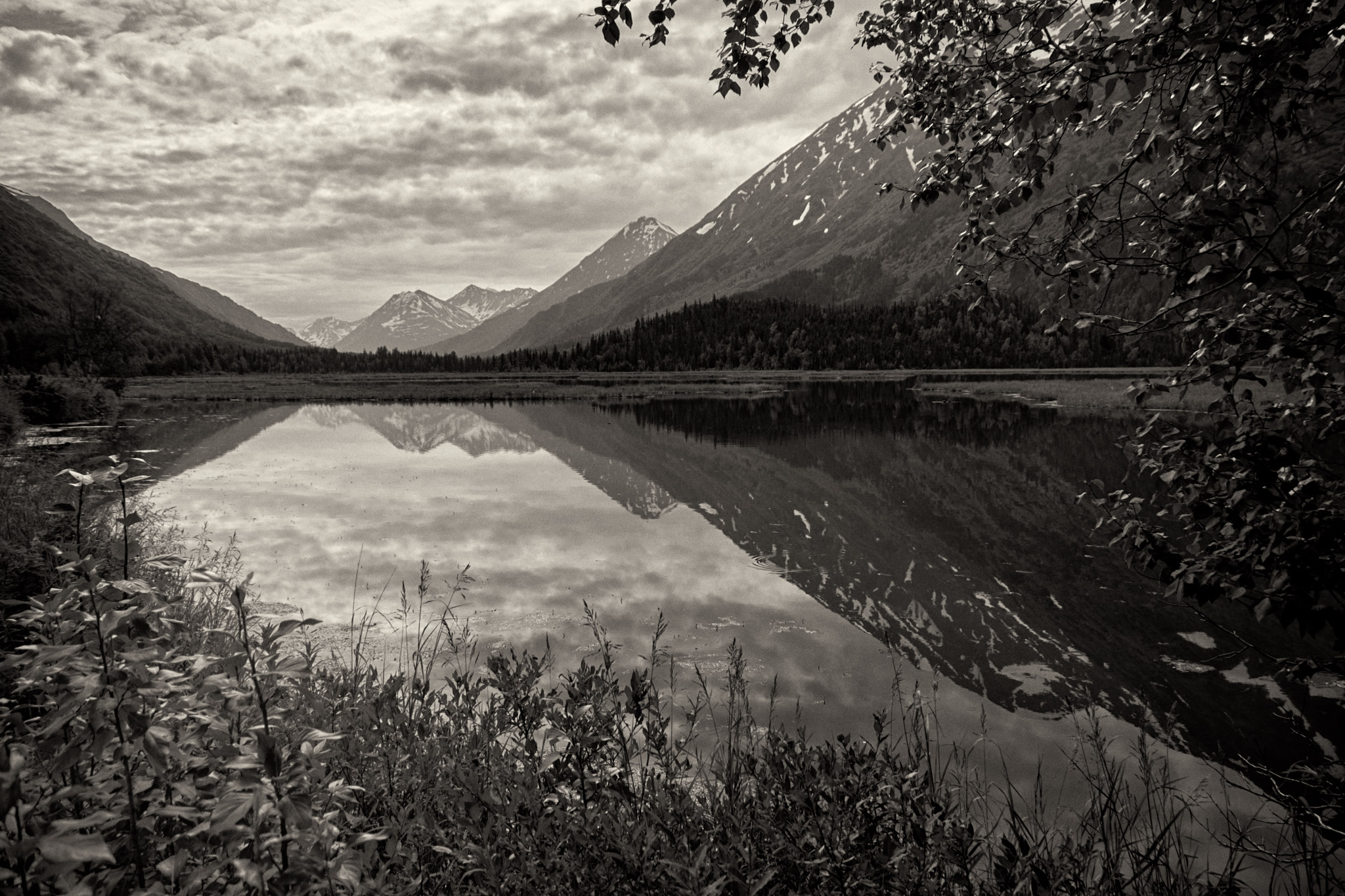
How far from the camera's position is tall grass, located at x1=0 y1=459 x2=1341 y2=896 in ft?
8.84

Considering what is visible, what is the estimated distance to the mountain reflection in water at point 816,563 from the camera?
1069 centimetres

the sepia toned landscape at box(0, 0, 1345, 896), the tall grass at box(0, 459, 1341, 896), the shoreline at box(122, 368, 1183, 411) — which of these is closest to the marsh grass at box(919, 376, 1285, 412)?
the shoreline at box(122, 368, 1183, 411)

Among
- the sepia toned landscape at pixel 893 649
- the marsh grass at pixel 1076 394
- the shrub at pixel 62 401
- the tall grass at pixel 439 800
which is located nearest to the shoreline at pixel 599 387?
the marsh grass at pixel 1076 394

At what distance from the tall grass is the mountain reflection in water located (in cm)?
196

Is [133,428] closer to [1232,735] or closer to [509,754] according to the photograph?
[509,754]

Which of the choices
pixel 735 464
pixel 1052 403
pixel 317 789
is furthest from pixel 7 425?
pixel 1052 403

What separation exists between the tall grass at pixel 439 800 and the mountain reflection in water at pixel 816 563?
77.1 inches

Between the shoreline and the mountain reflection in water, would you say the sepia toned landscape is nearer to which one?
the mountain reflection in water

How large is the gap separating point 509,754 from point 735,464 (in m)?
28.9

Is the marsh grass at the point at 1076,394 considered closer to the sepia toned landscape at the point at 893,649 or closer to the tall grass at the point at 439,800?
the sepia toned landscape at the point at 893,649

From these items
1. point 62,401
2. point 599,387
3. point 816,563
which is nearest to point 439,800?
point 816,563

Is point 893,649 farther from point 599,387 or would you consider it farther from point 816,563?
point 599,387

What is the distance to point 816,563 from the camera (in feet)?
58.8

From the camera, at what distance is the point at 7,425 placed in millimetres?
34875
